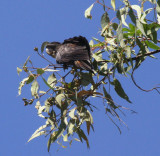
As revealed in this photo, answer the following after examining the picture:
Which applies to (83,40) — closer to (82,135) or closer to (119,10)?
(119,10)

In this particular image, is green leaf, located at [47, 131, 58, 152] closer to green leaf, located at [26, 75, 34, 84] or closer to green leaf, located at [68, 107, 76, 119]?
green leaf, located at [68, 107, 76, 119]

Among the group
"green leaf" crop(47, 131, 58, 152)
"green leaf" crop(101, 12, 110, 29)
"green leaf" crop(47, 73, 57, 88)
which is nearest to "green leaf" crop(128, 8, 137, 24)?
"green leaf" crop(101, 12, 110, 29)

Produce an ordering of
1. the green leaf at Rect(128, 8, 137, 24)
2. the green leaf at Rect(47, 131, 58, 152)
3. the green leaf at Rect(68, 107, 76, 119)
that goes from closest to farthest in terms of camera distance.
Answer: the green leaf at Rect(128, 8, 137, 24), the green leaf at Rect(68, 107, 76, 119), the green leaf at Rect(47, 131, 58, 152)

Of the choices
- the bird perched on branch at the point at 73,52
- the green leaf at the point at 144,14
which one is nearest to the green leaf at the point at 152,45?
the green leaf at the point at 144,14

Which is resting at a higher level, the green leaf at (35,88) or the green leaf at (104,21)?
the green leaf at (104,21)

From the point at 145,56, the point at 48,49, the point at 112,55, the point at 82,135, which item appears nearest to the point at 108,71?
the point at 112,55

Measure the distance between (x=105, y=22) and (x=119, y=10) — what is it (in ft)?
0.61

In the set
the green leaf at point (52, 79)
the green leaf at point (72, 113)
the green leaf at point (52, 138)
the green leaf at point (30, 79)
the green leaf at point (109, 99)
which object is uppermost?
the green leaf at point (30, 79)

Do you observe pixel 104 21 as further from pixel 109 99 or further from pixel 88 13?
pixel 109 99

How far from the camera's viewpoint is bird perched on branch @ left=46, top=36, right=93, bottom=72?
199cm

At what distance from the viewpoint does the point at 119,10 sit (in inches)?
73.8

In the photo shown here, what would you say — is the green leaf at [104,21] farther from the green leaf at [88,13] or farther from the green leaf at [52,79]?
the green leaf at [52,79]

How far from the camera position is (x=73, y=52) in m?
2.11

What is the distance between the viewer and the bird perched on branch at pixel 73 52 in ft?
6.53
